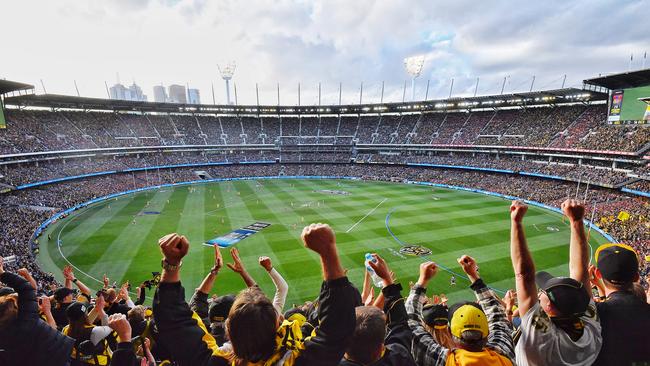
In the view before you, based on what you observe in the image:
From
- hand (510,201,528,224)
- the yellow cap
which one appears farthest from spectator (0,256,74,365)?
hand (510,201,528,224)

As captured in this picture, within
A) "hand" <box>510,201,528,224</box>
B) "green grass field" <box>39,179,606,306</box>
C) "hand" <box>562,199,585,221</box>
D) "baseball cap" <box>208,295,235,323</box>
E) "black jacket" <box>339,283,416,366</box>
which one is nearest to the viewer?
"black jacket" <box>339,283,416,366</box>

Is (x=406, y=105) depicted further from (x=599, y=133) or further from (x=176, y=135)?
(x=176, y=135)

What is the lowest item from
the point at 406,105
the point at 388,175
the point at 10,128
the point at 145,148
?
the point at 388,175

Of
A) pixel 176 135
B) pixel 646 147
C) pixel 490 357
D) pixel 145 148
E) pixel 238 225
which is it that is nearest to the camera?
pixel 490 357

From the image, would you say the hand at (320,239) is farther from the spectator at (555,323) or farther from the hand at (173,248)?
the spectator at (555,323)

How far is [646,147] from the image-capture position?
4056 centimetres

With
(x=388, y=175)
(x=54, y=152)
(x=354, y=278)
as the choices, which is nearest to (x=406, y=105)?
→ (x=388, y=175)

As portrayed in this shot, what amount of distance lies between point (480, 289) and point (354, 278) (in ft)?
63.5

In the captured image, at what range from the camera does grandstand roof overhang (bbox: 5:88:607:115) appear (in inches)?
2242

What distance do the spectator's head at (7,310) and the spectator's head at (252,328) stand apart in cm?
331

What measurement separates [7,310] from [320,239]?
13.8 feet

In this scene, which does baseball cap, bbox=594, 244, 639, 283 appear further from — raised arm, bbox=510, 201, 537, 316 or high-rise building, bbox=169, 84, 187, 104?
high-rise building, bbox=169, 84, 187, 104

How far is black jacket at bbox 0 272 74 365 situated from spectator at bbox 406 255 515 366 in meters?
4.37

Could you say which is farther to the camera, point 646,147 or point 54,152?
point 54,152
